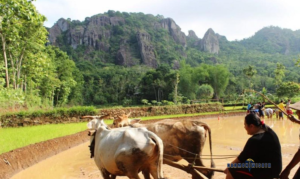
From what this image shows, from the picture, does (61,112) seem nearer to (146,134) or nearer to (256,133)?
(146,134)

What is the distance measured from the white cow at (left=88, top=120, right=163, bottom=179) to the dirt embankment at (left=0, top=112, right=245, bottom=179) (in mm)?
4001

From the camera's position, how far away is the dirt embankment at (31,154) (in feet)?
24.2

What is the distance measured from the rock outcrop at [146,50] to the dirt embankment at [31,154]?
3817 inches

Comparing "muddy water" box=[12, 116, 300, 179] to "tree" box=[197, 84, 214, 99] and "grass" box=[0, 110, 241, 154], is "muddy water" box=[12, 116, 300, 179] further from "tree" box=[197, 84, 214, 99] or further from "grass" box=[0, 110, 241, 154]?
"tree" box=[197, 84, 214, 99]

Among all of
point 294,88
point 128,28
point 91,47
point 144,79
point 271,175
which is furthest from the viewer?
point 128,28

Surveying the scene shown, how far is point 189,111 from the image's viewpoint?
31.1 metres

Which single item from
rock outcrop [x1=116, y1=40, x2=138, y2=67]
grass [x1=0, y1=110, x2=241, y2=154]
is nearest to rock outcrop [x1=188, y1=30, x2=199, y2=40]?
rock outcrop [x1=116, y1=40, x2=138, y2=67]

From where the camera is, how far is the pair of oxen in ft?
14.8

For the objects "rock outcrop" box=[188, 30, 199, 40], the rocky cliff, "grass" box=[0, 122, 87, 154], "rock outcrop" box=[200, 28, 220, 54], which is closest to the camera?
"grass" box=[0, 122, 87, 154]

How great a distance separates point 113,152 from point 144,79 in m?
57.4

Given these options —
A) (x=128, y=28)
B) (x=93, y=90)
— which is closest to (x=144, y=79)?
(x=93, y=90)

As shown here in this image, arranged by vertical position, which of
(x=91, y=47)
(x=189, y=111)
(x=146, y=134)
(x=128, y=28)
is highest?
(x=128, y=28)

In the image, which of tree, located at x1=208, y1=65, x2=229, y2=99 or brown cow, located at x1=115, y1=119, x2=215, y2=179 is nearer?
brown cow, located at x1=115, y1=119, x2=215, y2=179

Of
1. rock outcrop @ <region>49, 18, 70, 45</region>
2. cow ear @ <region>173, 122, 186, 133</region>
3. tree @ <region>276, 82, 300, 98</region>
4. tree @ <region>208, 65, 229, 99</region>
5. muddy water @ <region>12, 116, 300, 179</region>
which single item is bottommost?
muddy water @ <region>12, 116, 300, 179</region>
